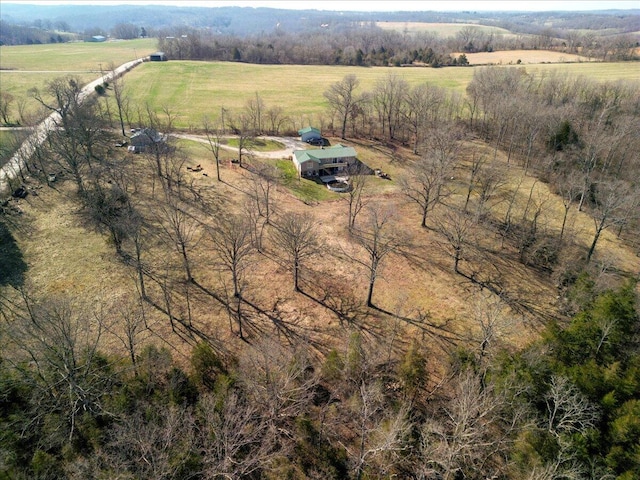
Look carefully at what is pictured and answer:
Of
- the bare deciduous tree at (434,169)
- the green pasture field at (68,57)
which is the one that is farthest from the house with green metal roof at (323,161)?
the green pasture field at (68,57)

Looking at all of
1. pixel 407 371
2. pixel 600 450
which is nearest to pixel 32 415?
pixel 407 371

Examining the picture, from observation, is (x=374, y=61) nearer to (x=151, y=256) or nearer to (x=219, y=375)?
(x=151, y=256)

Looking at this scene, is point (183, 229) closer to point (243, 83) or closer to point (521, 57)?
point (243, 83)

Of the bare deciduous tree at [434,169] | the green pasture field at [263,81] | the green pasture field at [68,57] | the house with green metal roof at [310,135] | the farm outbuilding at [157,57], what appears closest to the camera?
the bare deciduous tree at [434,169]

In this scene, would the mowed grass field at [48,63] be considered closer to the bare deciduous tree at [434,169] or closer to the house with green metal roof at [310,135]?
the house with green metal roof at [310,135]

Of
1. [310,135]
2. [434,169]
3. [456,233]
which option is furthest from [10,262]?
[310,135]

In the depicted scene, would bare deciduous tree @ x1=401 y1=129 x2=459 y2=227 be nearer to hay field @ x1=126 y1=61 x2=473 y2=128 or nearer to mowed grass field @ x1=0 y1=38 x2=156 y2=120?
hay field @ x1=126 y1=61 x2=473 y2=128

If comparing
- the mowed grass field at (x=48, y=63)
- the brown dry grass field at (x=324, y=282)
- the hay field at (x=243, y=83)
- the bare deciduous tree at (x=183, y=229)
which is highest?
the mowed grass field at (x=48, y=63)
